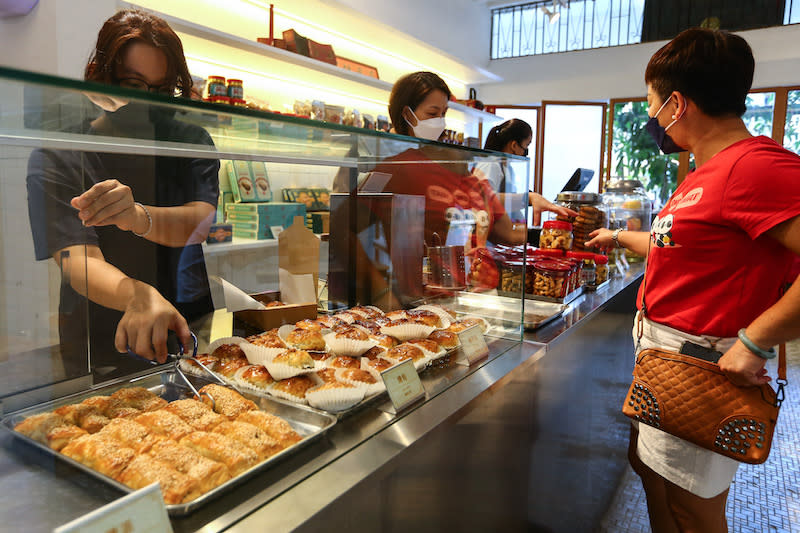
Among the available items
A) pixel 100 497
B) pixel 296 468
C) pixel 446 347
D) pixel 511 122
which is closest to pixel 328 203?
pixel 446 347

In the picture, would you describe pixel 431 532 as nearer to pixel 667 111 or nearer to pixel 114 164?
pixel 114 164

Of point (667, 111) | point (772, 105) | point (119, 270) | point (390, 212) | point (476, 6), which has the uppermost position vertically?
point (476, 6)

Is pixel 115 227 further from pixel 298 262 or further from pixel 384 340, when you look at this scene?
pixel 384 340

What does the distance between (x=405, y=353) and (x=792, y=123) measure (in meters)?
6.66

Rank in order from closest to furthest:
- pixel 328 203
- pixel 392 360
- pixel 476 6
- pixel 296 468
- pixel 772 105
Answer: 1. pixel 296 468
2. pixel 392 360
3. pixel 328 203
4. pixel 772 105
5. pixel 476 6

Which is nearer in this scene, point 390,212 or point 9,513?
point 9,513

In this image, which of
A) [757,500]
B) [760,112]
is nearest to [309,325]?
[757,500]

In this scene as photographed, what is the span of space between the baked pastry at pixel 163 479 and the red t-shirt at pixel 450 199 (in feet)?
3.10

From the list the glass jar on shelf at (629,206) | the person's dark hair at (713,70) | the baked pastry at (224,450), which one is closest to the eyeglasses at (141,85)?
the baked pastry at (224,450)

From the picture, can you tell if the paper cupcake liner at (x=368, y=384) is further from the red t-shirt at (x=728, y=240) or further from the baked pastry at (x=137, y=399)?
the red t-shirt at (x=728, y=240)

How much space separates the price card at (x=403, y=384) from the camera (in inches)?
36.7

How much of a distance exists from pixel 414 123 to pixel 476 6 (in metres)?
5.48

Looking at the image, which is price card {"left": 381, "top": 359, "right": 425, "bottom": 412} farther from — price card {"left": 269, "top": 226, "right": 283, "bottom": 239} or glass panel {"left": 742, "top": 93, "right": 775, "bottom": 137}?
glass panel {"left": 742, "top": 93, "right": 775, "bottom": 137}

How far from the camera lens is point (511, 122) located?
337cm
